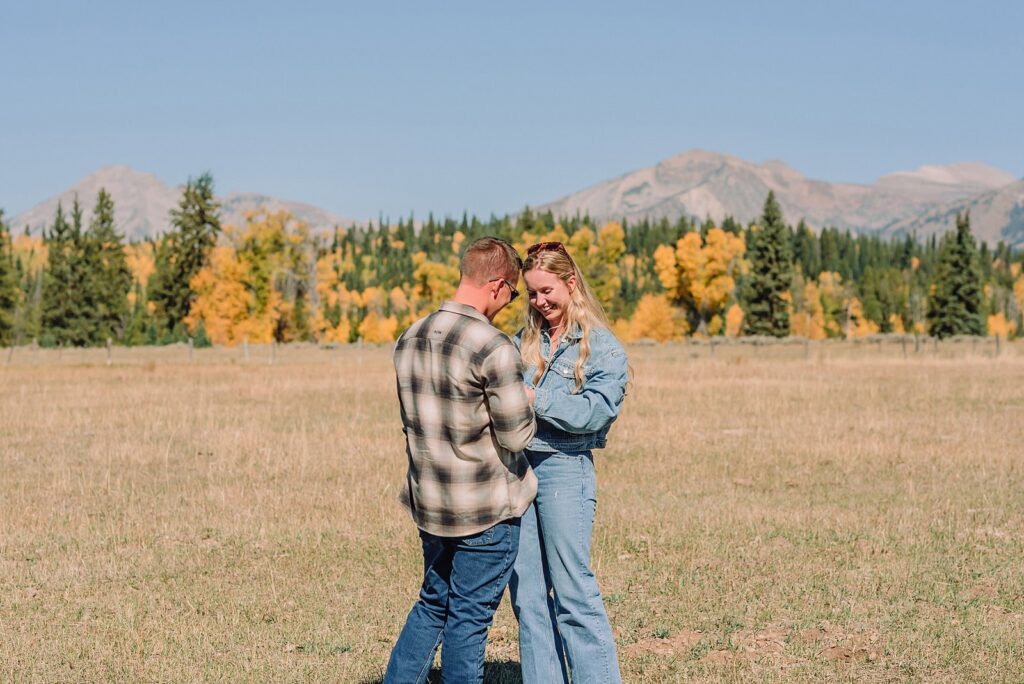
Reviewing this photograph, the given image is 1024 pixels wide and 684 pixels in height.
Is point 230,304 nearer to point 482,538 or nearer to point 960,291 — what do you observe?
point 960,291

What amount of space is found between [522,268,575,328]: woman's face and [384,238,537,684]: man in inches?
14.5

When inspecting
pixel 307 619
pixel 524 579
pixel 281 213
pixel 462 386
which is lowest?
pixel 307 619

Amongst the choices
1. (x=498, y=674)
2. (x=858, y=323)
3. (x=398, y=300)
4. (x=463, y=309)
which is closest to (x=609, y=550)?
(x=498, y=674)

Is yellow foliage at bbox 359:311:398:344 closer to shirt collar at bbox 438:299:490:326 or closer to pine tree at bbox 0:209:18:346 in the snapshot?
pine tree at bbox 0:209:18:346

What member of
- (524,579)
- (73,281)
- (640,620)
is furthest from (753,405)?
(73,281)

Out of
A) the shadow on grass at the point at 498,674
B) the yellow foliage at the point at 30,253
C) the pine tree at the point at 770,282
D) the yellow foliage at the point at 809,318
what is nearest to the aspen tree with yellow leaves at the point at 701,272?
the pine tree at the point at 770,282

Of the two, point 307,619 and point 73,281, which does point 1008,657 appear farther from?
point 73,281

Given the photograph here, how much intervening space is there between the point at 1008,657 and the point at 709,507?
183 inches

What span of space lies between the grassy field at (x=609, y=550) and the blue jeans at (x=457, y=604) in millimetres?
1823

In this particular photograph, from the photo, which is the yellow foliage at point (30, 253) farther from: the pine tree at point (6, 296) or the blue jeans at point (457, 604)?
the blue jeans at point (457, 604)

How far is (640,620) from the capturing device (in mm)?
6613

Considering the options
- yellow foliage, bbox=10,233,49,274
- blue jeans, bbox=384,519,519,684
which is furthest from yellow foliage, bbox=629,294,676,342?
yellow foliage, bbox=10,233,49,274

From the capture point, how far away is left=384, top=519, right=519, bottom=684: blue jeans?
12.8 feet

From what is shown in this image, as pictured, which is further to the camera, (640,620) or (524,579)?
(640,620)
